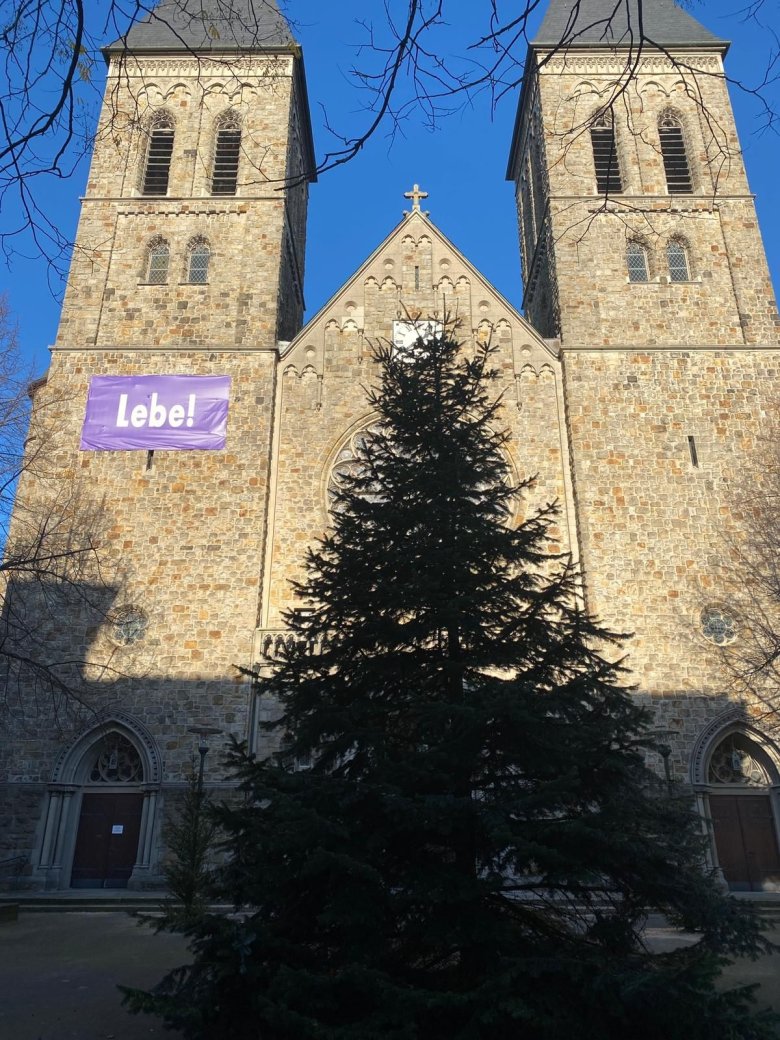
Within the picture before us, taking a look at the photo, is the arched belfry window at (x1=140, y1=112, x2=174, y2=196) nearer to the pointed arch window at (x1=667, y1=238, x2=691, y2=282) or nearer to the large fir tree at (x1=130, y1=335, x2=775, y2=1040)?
the pointed arch window at (x1=667, y1=238, x2=691, y2=282)

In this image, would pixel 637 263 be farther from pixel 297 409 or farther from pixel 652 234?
pixel 297 409

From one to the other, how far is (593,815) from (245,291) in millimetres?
18452

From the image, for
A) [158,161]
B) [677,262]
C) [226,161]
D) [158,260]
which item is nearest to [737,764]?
[677,262]

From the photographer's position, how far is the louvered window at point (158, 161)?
78.8ft

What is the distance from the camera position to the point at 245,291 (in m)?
21.8

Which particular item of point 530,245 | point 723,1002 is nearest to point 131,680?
point 723,1002

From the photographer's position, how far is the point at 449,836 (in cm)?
639

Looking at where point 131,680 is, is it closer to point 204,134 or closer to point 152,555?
point 152,555

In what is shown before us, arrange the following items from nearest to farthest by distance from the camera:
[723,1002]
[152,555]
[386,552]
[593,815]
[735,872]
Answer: [723,1002], [593,815], [386,552], [735,872], [152,555]

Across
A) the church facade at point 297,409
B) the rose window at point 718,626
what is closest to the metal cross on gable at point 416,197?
the church facade at point 297,409

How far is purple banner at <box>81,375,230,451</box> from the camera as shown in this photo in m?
19.9

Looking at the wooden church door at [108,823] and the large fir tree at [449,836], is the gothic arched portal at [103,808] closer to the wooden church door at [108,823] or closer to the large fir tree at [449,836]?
the wooden church door at [108,823]

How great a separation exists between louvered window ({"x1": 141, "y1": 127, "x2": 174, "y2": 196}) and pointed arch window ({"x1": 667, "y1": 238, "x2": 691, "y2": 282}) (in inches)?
561

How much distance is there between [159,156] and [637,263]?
1410 cm
